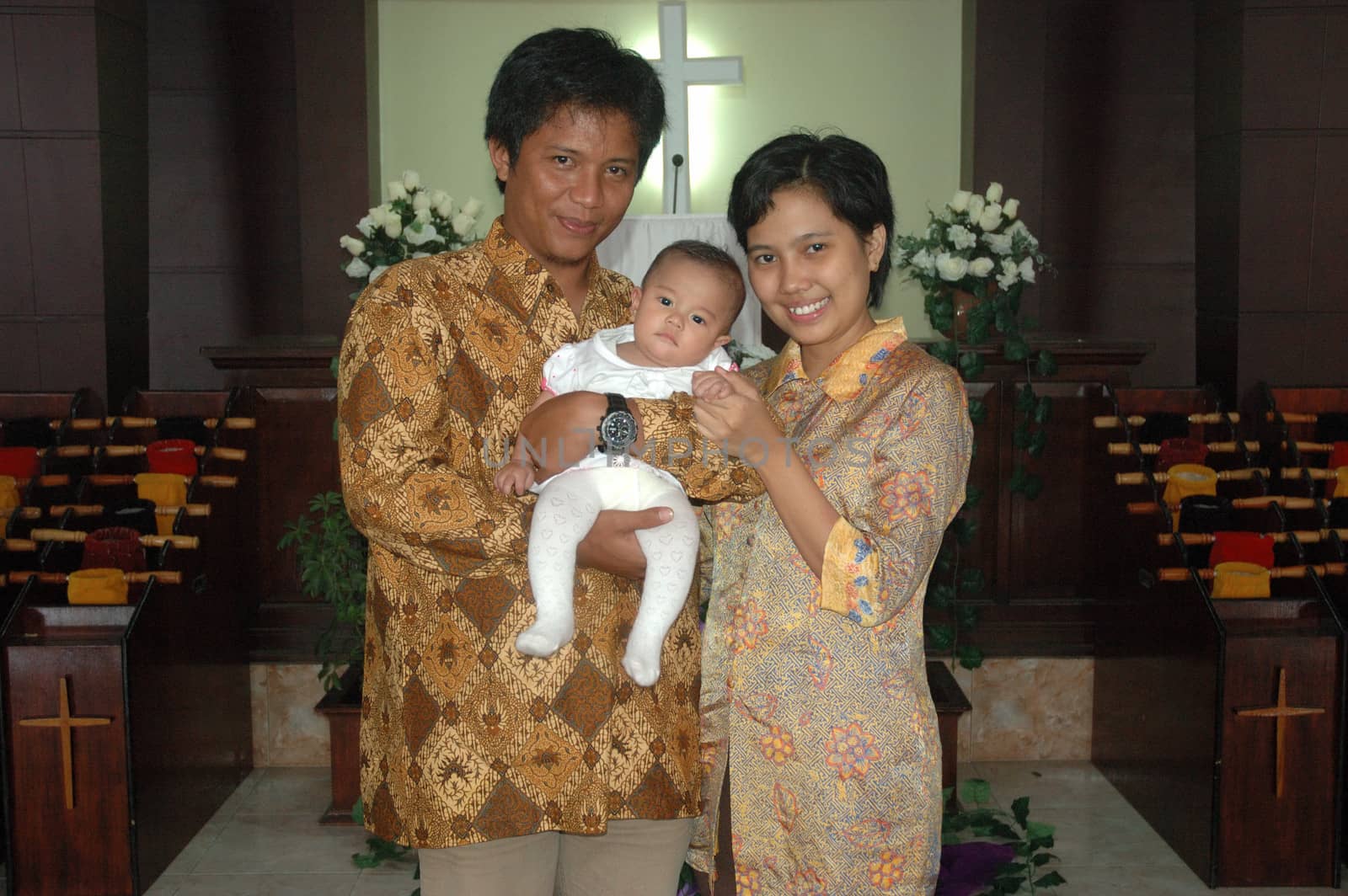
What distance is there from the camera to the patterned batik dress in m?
1.63

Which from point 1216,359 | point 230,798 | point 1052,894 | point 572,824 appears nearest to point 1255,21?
point 1216,359

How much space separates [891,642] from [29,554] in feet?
9.05

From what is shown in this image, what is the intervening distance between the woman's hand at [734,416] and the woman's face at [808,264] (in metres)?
0.17

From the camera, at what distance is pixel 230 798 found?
13.0 feet

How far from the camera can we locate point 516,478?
1.63 metres

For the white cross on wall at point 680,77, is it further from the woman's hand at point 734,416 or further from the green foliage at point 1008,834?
Answer: the woman's hand at point 734,416

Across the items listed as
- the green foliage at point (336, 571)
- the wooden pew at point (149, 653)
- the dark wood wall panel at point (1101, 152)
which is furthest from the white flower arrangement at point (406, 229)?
the dark wood wall panel at point (1101, 152)

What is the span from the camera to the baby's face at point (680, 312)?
173cm

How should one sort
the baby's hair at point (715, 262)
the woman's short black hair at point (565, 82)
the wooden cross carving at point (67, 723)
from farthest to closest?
the wooden cross carving at point (67, 723)
the baby's hair at point (715, 262)
the woman's short black hair at point (565, 82)

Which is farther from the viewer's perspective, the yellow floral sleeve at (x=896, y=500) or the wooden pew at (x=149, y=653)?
the wooden pew at (x=149, y=653)

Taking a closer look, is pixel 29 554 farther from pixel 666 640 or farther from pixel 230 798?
pixel 666 640

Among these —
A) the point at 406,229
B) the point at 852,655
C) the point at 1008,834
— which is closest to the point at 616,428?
the point at 852,655

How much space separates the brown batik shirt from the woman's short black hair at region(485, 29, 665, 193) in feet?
0.62

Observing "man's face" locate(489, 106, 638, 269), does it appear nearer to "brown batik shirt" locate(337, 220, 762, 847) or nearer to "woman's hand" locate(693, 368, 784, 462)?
"brown batik shirt" locate(337, 220, 762, 847)
